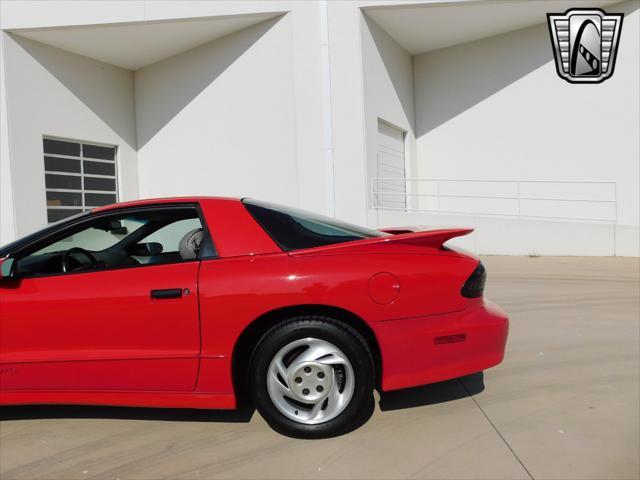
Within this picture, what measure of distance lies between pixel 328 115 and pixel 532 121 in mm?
5705

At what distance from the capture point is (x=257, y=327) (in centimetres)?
310

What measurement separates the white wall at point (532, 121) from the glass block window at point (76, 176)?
28.8 feet

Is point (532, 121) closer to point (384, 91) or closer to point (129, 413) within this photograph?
point (384, 91)

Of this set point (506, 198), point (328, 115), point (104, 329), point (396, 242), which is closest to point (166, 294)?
point (104, 329)

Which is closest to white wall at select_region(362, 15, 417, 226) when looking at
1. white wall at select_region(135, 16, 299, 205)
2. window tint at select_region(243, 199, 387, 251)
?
white wall at select_region(135, 16, 299, 205)

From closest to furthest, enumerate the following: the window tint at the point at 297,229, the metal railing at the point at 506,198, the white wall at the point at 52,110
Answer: the window tint at the point at 297,229
the white wall at the point at 52,110
the metal railing at the point at 506,198

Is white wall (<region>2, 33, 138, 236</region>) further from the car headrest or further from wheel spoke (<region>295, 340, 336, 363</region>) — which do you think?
wheel spoke (<region>295, 340, 336, 363</region>)

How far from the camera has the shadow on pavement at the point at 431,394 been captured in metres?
3.56

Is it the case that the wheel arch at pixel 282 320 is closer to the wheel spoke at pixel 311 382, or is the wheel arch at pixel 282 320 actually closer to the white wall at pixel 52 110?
the wheel spoke at pixel 311 382

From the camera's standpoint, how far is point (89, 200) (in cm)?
1466

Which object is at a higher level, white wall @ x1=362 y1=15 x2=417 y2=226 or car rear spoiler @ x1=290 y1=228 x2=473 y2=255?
white wall @ x1=362 y1=15 x2=417 y2=226

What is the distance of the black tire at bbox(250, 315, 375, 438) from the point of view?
298cm

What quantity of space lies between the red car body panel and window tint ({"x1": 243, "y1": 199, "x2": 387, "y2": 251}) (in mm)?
87

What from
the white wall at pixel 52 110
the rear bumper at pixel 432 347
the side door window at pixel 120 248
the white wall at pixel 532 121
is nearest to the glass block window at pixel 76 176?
the white wall at pixel 52 110
